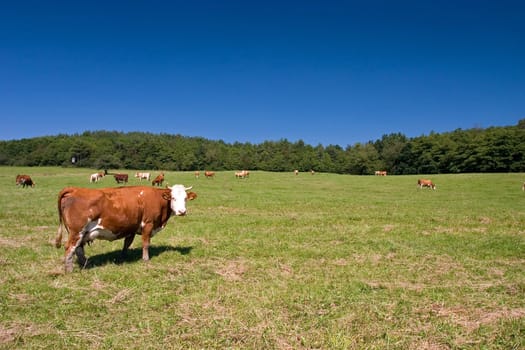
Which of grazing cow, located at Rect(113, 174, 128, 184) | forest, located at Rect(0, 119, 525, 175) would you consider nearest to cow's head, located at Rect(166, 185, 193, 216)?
grazing cow, located at Rect(113, 174, 128, 184)

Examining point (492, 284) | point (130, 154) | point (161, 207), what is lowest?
point (492, 284)

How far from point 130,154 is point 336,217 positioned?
4681 inches

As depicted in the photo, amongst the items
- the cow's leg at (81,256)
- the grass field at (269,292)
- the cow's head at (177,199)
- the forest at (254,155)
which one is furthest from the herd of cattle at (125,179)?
the forest at (254,155)

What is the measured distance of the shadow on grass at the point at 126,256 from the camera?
874cm

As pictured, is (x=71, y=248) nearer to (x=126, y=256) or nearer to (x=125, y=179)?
(x=126, y=256)

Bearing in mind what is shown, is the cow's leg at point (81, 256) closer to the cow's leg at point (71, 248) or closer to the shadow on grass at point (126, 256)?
the shadow on grass at point (126, 256)

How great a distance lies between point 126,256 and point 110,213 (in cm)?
191

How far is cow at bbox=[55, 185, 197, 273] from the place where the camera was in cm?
762

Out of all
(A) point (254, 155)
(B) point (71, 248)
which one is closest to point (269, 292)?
(B) point (71, 248)

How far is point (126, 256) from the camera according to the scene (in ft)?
30.8

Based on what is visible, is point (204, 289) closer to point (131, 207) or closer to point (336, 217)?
point (131, 207)

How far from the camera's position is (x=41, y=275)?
7480mm

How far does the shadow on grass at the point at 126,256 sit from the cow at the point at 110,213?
0.23 metres

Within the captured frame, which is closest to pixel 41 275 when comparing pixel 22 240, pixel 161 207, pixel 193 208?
pixel 161 207
